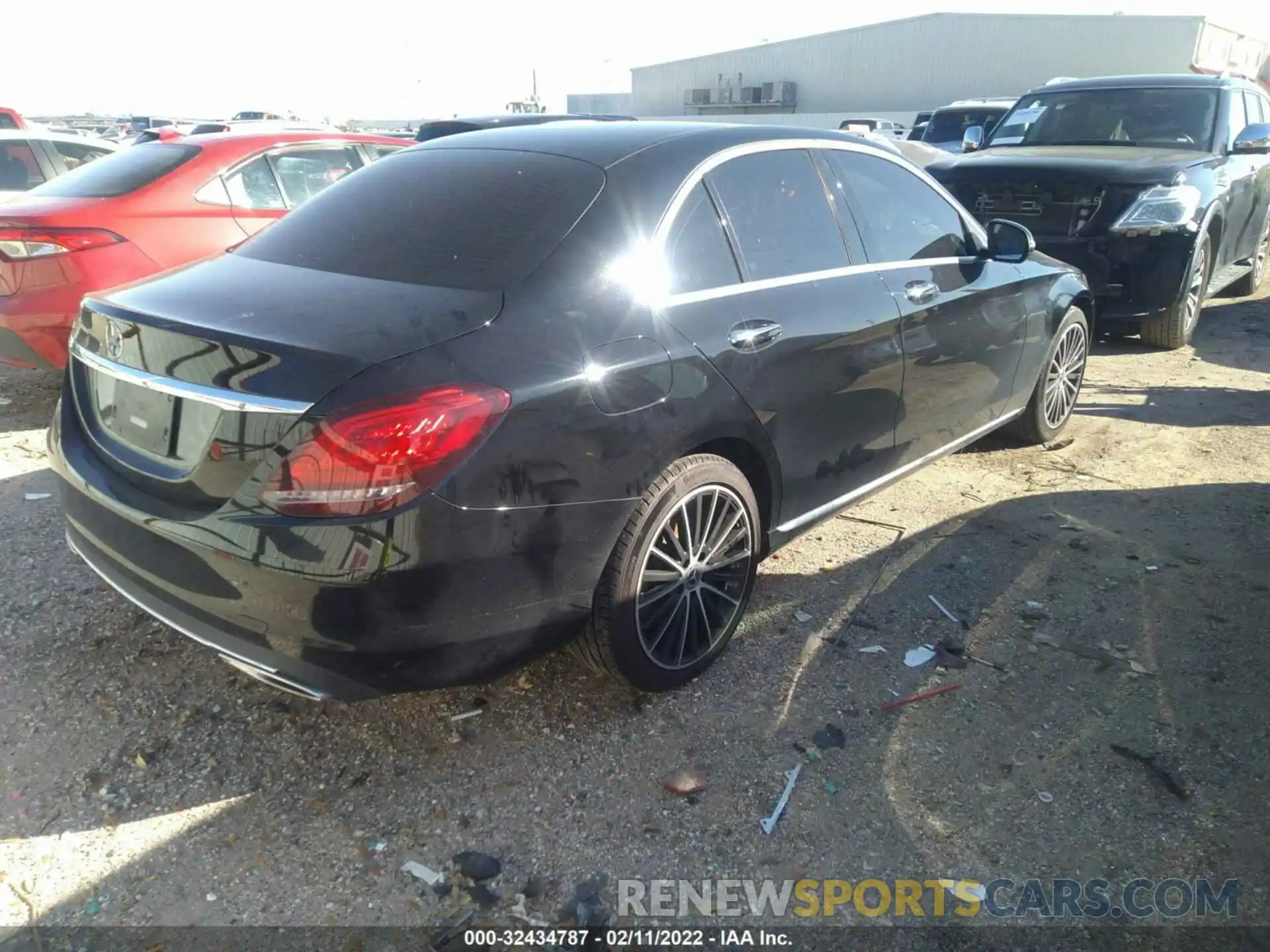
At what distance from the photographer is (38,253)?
4781mm

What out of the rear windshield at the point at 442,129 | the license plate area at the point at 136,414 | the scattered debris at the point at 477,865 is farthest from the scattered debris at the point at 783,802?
the rear windshield at the point at 442,129

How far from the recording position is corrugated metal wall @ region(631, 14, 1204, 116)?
3606 centimetres

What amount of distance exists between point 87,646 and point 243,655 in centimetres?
118

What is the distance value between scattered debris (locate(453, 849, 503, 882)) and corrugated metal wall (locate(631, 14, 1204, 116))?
1603 inches

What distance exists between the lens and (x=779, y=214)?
3234 millimetres

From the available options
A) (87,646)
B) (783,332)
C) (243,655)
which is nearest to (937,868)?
(783,332)

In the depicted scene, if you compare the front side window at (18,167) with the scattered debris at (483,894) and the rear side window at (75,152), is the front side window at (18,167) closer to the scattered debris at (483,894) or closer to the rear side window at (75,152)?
the rear side window at (75,152)

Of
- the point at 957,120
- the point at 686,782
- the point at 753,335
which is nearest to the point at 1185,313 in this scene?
the point at 753,335

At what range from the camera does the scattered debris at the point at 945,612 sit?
11.3 feet

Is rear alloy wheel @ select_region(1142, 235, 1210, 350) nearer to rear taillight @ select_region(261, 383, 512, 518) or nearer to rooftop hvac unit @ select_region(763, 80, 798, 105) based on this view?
rear taillight @ select_region(261, 383, 512, 518)

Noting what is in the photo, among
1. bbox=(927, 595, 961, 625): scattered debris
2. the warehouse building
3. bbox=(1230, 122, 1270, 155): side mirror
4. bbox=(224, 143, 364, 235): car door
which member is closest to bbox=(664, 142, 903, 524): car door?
bbox=(927, 595, 961, 625): scattered debris

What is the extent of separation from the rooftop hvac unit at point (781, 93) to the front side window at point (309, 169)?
47031mm

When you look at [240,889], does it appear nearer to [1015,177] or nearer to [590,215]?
[590,215]

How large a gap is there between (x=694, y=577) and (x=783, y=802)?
73 cm
